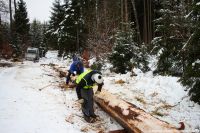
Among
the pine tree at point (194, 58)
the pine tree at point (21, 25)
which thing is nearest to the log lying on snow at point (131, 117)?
the pine tree at point (194, 58)

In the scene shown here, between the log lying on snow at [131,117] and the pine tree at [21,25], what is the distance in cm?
3161

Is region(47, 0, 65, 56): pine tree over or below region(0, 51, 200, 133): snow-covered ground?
over

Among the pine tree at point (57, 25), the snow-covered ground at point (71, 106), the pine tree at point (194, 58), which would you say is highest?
the pine tree at point (57, 25)

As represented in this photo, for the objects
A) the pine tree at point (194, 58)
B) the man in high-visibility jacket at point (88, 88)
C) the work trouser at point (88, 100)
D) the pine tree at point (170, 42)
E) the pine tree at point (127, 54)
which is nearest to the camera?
the pine tree at point (194, 58)

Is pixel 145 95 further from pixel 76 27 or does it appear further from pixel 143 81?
pixel 76 27

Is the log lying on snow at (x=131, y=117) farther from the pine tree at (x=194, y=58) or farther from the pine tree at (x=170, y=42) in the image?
the pine tree at (x=170, y=42)

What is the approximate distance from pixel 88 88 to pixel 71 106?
147 centimetres

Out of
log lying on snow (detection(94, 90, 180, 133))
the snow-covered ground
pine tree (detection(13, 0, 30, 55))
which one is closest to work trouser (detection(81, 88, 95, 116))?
the snow-covered ground

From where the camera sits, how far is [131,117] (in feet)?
23.3

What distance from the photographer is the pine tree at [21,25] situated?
1556 inches

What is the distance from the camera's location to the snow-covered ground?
7223mm

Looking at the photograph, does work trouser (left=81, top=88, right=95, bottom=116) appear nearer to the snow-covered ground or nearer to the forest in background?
the snow-covered ground

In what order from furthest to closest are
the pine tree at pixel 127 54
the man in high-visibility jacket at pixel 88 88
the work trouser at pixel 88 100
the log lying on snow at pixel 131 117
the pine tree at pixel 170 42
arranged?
the pine tree at pixel 127 54 < the pine tree at pixel 170 42 < the work trouser at pixel 88 100 < the man in high-visibility jacket at pixel 88 88 < the log lying on snow at pixel 131 117

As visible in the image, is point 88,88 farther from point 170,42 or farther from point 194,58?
point 170,42
